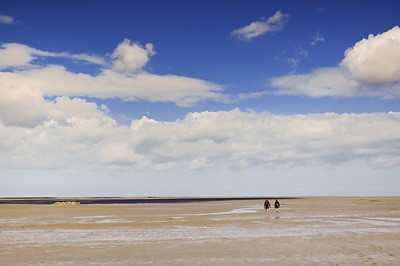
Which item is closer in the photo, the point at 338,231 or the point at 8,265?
the point at 8,265

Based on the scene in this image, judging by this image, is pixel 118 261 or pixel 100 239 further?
pixel 100 239

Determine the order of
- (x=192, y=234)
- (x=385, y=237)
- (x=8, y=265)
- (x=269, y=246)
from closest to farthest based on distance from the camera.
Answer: (x=8, y=265), (x=269, y=246), (x=385, y=237), (x=192, y=234)

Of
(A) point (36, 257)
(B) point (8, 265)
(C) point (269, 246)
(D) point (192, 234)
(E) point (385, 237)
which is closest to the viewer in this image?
(B) point (8, 265)

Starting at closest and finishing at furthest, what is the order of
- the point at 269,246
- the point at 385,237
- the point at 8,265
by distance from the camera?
the point at 8,265 < the point at 269,246 < the point at 385,237

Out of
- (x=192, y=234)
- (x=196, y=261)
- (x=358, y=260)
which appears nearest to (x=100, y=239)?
(x=192, y=234)

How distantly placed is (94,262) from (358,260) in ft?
37.1

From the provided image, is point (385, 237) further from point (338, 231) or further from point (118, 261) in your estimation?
point (118, 261)

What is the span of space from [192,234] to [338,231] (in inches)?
409

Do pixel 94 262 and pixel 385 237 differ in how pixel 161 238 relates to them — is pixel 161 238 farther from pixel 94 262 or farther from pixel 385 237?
pixel 385 237

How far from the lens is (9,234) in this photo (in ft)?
89.3

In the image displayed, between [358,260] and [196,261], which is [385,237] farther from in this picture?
[196,261]

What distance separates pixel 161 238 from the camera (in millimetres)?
24312

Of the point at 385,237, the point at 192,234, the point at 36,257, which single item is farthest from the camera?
the point at 192,234

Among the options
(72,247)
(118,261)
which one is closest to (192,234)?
(72,247)
